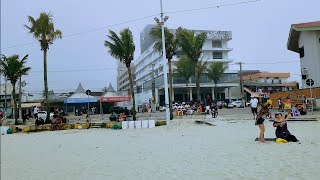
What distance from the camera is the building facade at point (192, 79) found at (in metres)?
76.4

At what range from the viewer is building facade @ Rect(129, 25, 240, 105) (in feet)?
251

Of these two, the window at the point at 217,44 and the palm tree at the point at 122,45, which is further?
the window at the point at 217,44

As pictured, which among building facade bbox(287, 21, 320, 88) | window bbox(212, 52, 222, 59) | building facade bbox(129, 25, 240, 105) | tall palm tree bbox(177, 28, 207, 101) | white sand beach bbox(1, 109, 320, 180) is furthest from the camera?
window bbox(212, 52, 222, 59)

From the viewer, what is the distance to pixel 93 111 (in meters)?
57.3

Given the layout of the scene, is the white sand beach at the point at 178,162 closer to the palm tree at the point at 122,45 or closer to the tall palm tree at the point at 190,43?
the palm tree at the point at 122,45

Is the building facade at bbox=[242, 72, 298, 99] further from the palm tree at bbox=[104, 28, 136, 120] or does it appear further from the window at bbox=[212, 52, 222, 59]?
the palm tree at bbox=[104, 28, 136, 120]

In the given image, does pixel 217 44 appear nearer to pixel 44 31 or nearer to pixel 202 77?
pixel 202 77

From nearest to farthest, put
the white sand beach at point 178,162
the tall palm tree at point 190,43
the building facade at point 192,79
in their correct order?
the white sand beach at point 178,162 → the tall palm tree at point 190,43 → the building facade at point 192,79

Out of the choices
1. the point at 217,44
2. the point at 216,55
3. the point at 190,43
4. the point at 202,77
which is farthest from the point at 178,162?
the point at 217,44

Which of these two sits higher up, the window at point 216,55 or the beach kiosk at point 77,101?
the window at point 216,55

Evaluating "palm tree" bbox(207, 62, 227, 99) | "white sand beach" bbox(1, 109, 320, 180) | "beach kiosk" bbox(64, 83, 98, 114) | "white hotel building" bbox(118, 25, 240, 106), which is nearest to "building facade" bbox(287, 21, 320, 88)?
"white sand beach" bbox(1, 109, 320, 180)

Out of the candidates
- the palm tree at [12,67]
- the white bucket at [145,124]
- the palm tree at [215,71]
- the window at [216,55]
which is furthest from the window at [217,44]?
the white bucket at [145,124]

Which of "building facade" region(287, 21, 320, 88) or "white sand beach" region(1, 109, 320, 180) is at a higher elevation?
"building facade" region(287, 21, 320, 88)

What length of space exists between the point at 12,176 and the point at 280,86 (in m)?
81.6
